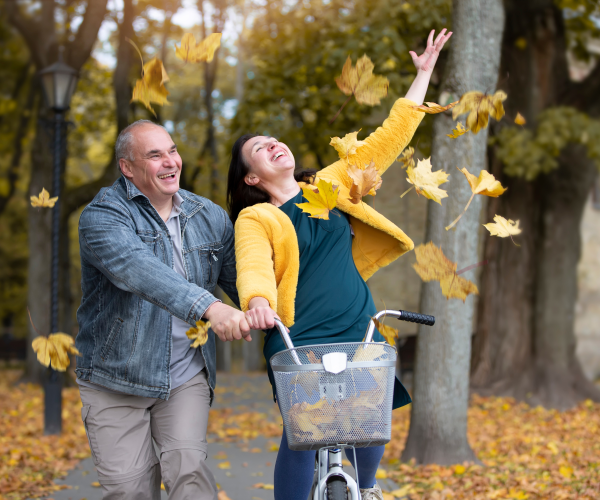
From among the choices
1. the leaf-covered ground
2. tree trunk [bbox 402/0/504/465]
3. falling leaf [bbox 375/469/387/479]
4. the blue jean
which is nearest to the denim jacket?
the blue jean

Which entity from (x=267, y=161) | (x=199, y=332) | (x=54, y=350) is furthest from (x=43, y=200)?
(x=199, y=332)

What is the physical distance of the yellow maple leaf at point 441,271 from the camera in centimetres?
301

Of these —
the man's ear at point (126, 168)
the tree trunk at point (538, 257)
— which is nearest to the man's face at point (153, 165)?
the man's ear at point (126, 168)

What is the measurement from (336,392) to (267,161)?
1.26 m

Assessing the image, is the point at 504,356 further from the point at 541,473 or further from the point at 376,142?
the point at 376,142

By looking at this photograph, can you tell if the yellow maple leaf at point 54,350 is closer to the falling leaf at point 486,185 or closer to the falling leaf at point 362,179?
the falling leaf at point 362,179

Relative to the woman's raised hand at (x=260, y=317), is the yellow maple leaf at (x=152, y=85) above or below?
above

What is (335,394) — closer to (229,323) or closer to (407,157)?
(229,323)

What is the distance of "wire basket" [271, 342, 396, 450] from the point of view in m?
2.15

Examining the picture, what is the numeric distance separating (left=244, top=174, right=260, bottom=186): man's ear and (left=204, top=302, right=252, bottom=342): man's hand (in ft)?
2.97

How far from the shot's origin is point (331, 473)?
2504mm

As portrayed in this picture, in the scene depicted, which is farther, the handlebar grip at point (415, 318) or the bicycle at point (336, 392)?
the handlebar grip at point (415, 318)

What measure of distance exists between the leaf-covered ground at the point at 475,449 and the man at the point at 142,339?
259 centimetres

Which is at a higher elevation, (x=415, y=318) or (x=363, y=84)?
(x=363, y=84)
